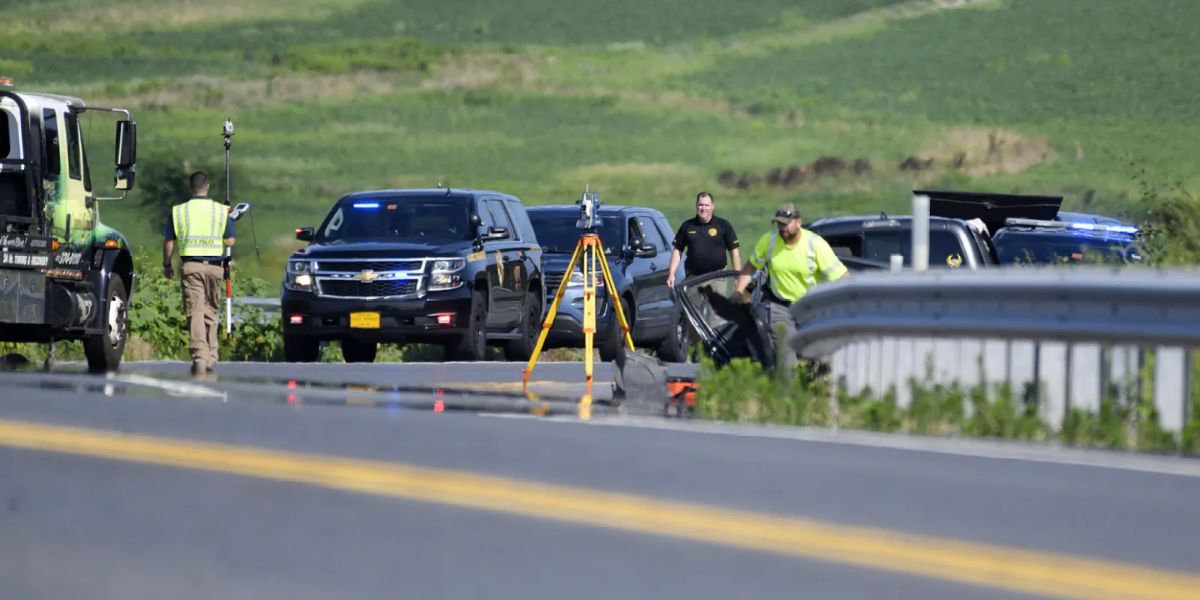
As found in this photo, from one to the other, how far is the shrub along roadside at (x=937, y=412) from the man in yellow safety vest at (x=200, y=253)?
6934 millimetres

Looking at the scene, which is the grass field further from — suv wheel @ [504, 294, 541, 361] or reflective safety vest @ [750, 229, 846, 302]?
reflective safety vest @ [750, 229, 846, 302]

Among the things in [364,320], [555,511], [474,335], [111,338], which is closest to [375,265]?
[364,320]

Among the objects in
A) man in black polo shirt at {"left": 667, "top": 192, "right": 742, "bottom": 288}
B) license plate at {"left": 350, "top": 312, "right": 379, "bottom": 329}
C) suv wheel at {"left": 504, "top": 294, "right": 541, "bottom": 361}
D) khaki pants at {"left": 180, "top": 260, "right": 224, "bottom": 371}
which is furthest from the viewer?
suv wheel at {"left": 504, "top": 294, "right": 541, "bottom": 361}

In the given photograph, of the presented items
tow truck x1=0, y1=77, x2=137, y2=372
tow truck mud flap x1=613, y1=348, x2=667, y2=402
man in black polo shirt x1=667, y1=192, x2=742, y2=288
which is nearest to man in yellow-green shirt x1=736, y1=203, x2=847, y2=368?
tow truck mud flap x1=613, y1=348, x2=667, y2=402

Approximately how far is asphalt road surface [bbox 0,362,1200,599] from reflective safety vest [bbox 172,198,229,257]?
24.8 ft

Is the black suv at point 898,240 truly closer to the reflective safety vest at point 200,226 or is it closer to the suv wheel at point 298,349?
the reflective safety vest at point 200,226

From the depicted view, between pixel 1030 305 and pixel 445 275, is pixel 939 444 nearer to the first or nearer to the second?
pixel 1030 305

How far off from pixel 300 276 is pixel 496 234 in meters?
2.04

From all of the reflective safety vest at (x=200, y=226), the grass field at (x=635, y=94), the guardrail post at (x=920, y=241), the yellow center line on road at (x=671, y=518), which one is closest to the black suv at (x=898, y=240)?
the guardrail post at (x=920, y=241)

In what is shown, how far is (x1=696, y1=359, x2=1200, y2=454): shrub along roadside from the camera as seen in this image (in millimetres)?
13852

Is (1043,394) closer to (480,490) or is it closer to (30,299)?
(480,490)

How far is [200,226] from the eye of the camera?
23.2m

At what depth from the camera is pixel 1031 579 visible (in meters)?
8.93

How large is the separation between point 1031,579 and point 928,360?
21.0 feet
